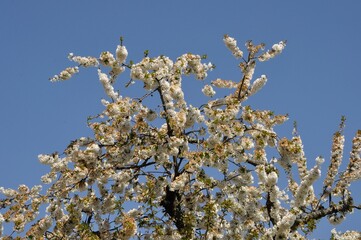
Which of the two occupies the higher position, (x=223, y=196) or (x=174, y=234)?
(x=223, y=196)

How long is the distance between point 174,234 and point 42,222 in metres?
3.35

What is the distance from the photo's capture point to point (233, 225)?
39.4ft

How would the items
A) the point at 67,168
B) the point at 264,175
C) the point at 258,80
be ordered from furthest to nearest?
the point at 258,80 < the point at 67,168 < the point at 264,175

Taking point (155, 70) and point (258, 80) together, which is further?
point (258, 80)

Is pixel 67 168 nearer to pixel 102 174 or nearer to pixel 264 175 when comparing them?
pixel 102 174

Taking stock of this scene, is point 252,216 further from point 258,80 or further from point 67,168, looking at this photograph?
point 67,168

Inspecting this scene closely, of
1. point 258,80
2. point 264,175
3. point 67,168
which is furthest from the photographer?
point 258,80

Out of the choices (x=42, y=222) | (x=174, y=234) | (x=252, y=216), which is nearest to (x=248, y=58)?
(x=252, y=216)

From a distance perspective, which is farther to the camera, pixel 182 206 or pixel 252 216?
pixel 182 206

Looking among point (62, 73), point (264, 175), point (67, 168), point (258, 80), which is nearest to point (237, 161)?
point (264, 175)

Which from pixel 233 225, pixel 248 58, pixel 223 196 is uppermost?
pixel 248 58

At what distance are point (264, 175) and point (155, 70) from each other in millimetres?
3464

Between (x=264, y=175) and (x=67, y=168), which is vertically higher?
(x=67, y=168)

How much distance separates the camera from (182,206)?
1314 cm
